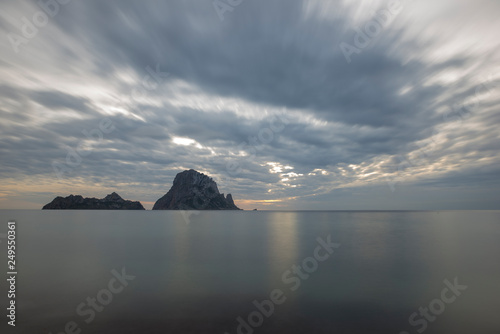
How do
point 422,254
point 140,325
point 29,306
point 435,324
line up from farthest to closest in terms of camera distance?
point 422,254
point 29,306
point 435,324
point 140,325

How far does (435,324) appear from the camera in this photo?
53.1ft

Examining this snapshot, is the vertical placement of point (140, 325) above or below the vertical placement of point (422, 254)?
below

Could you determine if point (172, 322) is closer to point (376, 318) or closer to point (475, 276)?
point (376, 318)

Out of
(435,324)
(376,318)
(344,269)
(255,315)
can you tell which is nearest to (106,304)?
(255,315)

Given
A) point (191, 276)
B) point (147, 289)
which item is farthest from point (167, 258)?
point (147, 289)

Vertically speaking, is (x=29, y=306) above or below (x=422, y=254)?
below

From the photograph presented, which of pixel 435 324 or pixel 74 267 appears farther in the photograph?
pixel 74 267

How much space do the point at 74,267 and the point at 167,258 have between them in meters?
11.7

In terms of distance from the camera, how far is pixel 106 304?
18688mm

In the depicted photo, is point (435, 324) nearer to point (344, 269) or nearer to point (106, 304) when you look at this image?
point (344, 269)

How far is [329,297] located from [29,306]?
24199mm

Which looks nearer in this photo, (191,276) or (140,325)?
(140,325)

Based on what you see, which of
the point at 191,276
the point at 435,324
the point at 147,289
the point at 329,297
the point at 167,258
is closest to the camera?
the point at 435,324

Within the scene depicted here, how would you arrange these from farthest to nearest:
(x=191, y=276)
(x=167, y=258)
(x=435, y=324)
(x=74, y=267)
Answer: (x=167, y=258) < (x=74, y=267) < (x=191, y=276) < (x=435, y=324)
